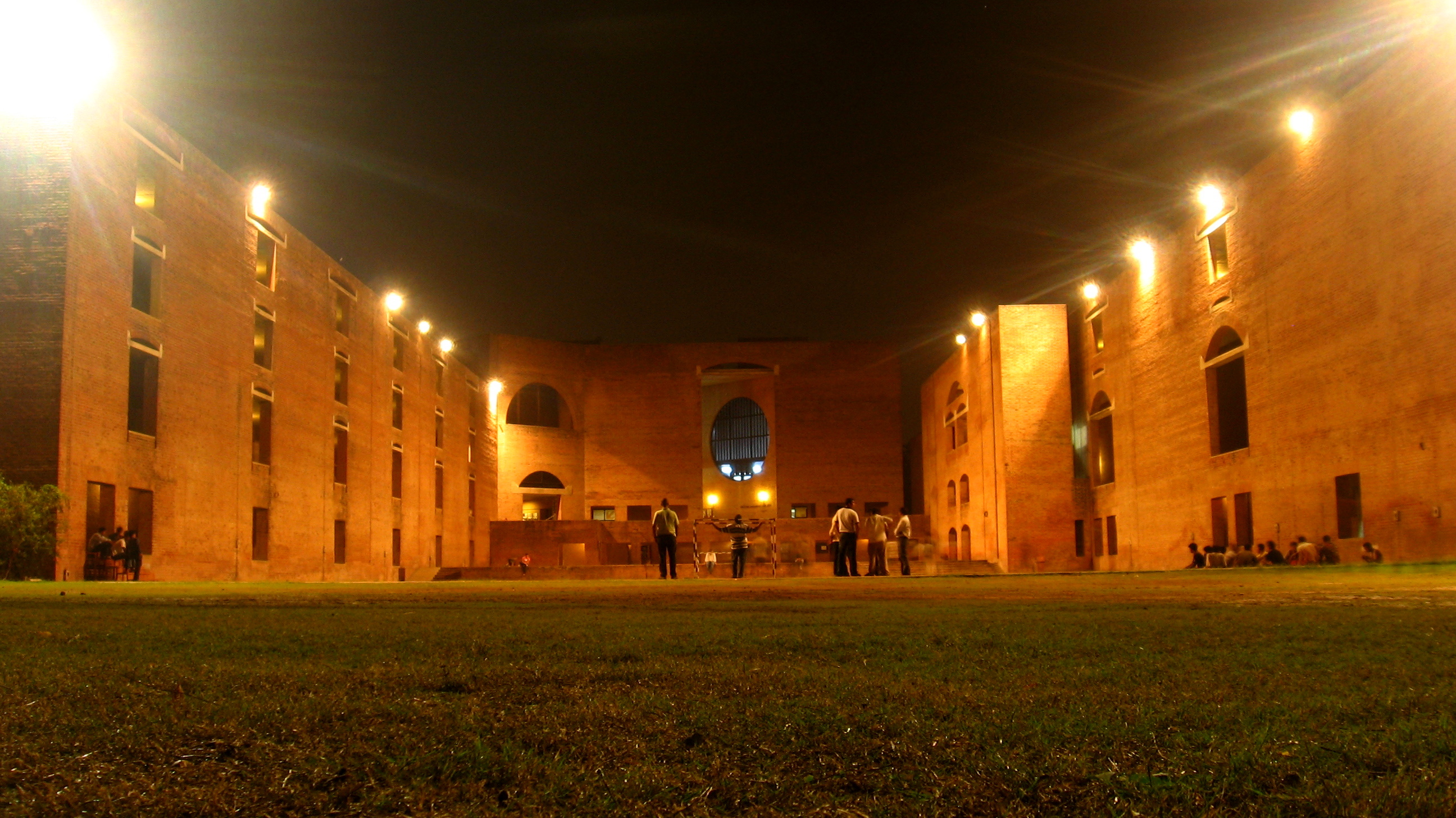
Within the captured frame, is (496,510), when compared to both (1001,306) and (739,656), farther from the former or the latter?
(739,656)

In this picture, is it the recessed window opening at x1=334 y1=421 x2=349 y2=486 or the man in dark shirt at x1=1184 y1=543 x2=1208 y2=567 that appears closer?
the man in dark shirt at x1=1184 y1=543 x2=1208 y2=567

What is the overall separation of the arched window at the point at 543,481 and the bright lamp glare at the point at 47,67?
3070 centimetres

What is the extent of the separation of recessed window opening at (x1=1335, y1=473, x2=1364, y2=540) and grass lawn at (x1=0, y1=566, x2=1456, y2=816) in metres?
19.2

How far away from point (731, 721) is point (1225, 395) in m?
28.4

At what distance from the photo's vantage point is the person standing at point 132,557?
18.7 meters

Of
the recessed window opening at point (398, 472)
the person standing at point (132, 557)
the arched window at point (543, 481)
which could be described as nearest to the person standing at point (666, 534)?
the person standing at point (132, 557)

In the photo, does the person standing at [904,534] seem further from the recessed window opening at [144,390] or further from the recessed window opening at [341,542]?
the recessed window opening at [341,542]

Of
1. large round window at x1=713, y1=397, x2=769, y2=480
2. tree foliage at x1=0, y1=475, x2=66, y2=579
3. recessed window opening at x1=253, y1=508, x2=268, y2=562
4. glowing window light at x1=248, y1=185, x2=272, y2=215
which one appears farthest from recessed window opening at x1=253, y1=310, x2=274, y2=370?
large round window at x1=713, y1=397, x2=769, y2=480

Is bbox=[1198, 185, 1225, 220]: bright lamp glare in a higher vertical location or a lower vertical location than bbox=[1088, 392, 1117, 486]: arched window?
higher

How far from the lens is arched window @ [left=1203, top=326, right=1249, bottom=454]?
1052 inches

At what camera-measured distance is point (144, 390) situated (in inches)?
837

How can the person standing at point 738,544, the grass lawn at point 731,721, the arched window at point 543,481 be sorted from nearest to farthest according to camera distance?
1. the grass lawn at point 731,721
2. the person standing at point 738,544
3. the arched window at point 543,481

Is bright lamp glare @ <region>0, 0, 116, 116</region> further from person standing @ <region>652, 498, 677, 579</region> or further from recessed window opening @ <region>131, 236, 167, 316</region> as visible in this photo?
person standing @ <region>652, 498, 677, 579</region>

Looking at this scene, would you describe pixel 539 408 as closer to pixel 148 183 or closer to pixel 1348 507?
pixel 148 183
